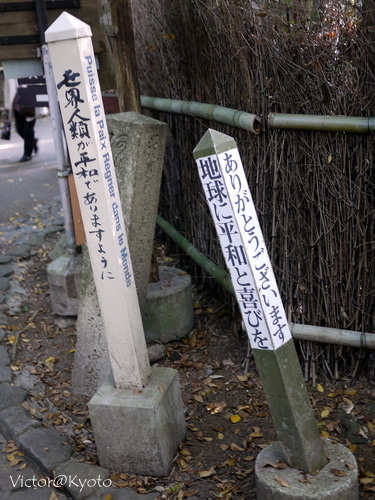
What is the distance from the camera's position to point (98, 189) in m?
3.82

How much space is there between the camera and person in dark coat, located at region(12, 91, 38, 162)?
37.5 ft

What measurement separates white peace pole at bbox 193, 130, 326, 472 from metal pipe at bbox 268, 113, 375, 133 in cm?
115

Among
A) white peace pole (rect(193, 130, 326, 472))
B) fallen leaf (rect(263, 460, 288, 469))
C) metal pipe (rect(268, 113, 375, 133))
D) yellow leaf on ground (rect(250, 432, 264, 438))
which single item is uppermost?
metal pipe (rect(268, 113, 375, 133))

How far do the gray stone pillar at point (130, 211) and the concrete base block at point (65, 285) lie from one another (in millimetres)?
1004

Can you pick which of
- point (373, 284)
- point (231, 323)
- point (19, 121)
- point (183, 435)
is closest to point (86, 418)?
point (183, 435)

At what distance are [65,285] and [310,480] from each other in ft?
10.1

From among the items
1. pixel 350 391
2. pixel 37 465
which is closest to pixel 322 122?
pixel 350 391

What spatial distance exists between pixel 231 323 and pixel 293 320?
39.4 inches

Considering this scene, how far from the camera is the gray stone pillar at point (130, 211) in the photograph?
4590 millimetres

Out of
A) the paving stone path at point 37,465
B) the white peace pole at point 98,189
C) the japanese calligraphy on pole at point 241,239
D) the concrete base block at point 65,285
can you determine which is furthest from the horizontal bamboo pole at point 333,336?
the concrete base block at point 65,285

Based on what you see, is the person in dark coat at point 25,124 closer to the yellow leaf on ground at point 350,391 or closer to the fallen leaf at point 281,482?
the yellow leaf on ground at point 350,391

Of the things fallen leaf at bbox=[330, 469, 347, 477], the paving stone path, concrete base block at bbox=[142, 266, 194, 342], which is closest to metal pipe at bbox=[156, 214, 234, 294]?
concrete base block at bbox=[142, 266, 194, 342]

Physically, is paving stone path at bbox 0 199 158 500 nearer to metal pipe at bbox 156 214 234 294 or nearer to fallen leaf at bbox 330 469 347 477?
fallen leaf at bbox 330 469 347 477

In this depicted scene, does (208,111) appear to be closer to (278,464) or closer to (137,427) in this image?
(137,427)
